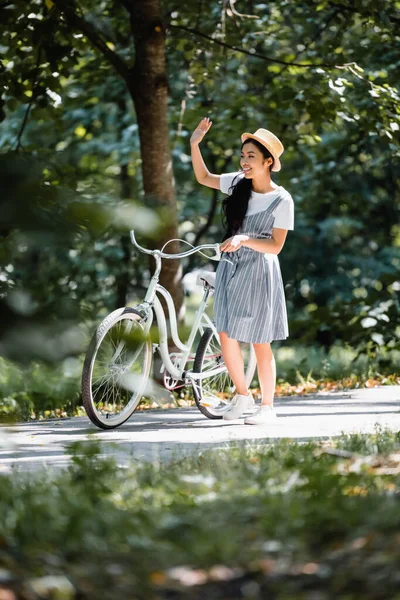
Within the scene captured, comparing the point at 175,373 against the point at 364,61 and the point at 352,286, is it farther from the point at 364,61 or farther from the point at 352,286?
the point at 352,286

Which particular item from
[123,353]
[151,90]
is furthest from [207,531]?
[151,90]

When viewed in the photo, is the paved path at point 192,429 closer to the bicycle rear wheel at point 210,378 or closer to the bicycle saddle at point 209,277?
the bicycle rear wheel at point 210,378

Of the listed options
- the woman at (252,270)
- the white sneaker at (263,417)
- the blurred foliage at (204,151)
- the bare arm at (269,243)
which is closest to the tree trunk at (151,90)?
the blurred foliage at (204,151)

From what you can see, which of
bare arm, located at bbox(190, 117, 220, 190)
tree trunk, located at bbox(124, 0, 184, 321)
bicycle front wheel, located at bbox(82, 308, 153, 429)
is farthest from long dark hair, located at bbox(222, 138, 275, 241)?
bicycle front wheel, located at bbox(82, 308, 153, 429)

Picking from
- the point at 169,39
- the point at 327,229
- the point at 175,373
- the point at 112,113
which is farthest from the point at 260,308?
the point at 327,229

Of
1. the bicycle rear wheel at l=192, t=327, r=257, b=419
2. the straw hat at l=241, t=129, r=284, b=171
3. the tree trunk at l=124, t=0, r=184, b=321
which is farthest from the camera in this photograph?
the tree trunk at l=124, t=0, r=184, b=321

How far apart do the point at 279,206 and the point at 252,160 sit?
0.34m

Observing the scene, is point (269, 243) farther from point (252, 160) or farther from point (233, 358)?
point (233, 358)

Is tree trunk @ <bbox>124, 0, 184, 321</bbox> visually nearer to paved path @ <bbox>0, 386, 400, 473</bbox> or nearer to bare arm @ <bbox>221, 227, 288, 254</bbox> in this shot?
paved path @ <bbox>0, 386, 400, 473</bbox>

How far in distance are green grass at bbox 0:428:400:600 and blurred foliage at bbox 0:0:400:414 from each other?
2.66 feet

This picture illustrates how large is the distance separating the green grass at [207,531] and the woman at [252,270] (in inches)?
107

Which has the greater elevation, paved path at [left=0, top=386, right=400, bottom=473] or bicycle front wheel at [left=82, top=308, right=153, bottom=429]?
bicycle front wheel at [left=82, top=308, right=153, bottom=429]

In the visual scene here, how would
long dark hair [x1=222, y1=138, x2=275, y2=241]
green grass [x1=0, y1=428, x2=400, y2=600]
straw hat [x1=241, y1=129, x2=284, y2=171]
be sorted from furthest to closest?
long dark hair [x1=222, y1=138, x2=275, y2=241] → straw hat [x1=241, y1=129, x2=284, y2=171] → green grass [x1=0, y1=428, x2=400, y2=600]

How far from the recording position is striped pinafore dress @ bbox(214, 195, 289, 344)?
6812 mm
